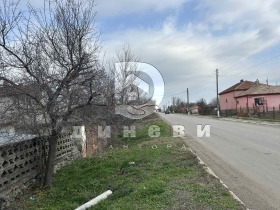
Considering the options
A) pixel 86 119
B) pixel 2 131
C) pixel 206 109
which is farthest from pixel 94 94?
pixel 206 109

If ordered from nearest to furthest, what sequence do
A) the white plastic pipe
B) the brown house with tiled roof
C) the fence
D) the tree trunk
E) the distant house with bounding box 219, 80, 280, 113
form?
1. the white plastic pipe
2. the fence
3. the tree trunk
4. the distant house with bounding box 219, 80, 280, 113
5. the brown house with tiled roof

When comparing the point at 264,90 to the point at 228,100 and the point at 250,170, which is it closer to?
the point at 228,100

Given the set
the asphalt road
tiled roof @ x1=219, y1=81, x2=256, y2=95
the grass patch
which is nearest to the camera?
the grass patch

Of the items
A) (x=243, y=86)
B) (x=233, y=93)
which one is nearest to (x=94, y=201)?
(x=233, y=93)

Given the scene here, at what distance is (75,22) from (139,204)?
537 cm

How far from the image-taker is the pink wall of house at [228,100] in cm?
6807

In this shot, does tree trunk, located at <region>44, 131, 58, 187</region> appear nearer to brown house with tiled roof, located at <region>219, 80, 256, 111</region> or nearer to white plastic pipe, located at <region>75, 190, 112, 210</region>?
white plastic pipe, located at <region>75, 190, 112, 210</region>

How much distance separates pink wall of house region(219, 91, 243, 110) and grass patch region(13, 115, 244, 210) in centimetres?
5797

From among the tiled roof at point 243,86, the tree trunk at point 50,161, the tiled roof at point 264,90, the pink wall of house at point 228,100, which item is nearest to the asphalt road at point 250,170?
the tree trunk at point 50,161

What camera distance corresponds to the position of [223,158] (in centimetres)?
1161

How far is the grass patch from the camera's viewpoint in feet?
20.5

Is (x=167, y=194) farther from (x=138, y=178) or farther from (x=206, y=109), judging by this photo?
(x=206, y=109)

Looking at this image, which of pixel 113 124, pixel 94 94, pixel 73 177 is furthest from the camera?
pixel 113 124

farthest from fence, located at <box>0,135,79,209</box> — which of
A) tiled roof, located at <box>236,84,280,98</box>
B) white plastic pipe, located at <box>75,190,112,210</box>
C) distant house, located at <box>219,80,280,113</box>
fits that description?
tiled roof, located at <box>236,84,280,98</box>
